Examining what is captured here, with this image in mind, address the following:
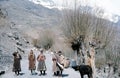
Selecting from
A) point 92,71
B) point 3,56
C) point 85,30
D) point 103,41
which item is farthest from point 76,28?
point 92,71

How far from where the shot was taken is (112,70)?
47.0 metres

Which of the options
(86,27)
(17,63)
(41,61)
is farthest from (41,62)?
(86,27)

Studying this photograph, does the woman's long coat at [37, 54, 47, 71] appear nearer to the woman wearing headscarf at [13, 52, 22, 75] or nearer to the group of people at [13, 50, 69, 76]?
the group of people at [13, 50, 69, 76]

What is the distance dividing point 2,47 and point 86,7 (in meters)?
11.1

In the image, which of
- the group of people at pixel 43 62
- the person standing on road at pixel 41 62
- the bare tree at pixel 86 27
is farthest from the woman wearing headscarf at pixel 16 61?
the bare tree at pixel 86 27

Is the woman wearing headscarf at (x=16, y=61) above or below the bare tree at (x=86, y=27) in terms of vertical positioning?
above

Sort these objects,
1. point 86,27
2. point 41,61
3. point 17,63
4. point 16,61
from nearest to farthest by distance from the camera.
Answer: point 41,61 < point 16,61 < point 17,63 < point 86,27

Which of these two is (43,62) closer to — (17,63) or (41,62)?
(41,62)

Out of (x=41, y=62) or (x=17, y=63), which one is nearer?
(x=41, y=62)

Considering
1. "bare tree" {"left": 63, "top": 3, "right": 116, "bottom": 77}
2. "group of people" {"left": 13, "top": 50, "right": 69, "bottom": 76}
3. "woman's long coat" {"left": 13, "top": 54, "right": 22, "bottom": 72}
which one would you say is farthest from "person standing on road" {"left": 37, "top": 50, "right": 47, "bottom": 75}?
"bare tree" {"left": 63, "top": 3, "right": 116, "bottom": 77}

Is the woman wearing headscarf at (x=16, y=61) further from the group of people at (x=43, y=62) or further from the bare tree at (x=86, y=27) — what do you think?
the bare tree at (x=86, y=27)

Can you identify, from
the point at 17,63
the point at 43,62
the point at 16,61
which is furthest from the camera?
the point at 17,63

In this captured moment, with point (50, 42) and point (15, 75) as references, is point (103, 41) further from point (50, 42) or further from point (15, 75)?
point (50, 42)

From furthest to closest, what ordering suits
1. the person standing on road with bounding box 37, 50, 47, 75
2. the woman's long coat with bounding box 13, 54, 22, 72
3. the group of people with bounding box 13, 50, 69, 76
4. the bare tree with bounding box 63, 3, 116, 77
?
the bare tree with bounding box 63, 3, 116, 77
the woman's long coat with bounding box 13, 54, 22, 72
the person standing on road with bounding box 37, 50, 47, 75
the group of people with bounding box 13, 50, 69, 76
